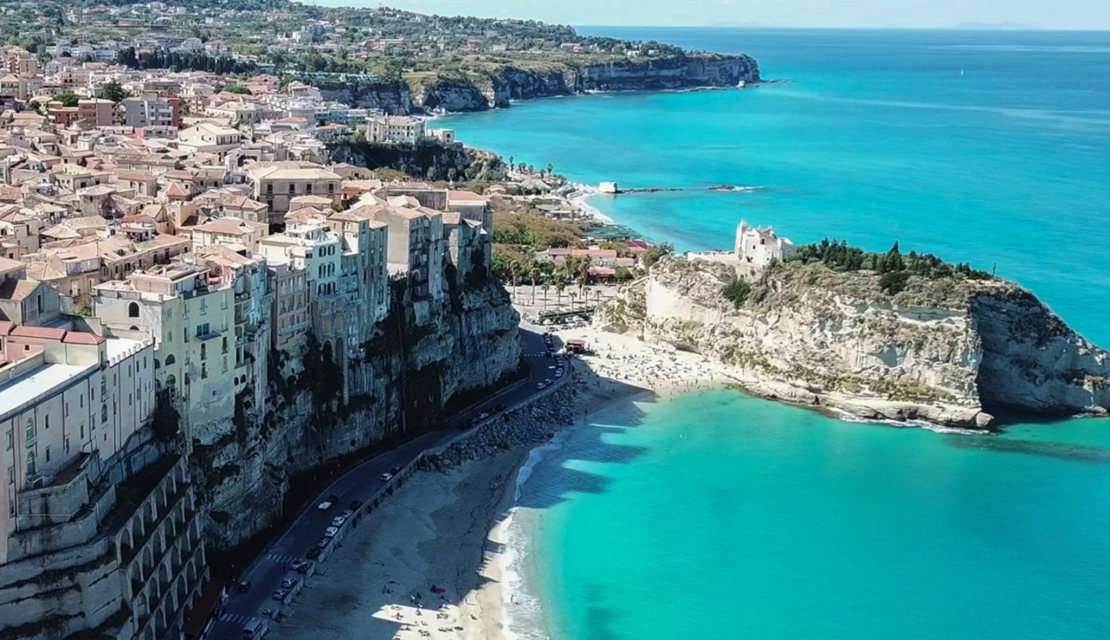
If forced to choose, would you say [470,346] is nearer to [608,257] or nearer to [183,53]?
[608,257]

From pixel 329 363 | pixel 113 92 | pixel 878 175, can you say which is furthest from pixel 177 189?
pixel 878 175

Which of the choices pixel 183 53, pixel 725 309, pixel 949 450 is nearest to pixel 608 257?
pixel 725 309

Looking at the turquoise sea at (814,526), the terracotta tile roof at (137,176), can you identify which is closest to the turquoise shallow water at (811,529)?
the turquoise sea at (814,526)

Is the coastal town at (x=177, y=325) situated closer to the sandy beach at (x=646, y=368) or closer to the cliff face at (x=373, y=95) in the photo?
the sandy beach at (x=646, y=368)

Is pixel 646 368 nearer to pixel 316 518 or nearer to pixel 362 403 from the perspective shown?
pixel 362 403

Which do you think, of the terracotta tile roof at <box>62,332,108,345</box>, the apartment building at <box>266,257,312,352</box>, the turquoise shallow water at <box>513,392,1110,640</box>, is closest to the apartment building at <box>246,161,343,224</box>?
the apartment building at <box>266,257,312,352</box>

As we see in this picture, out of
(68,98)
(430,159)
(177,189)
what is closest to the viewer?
(177,189)
